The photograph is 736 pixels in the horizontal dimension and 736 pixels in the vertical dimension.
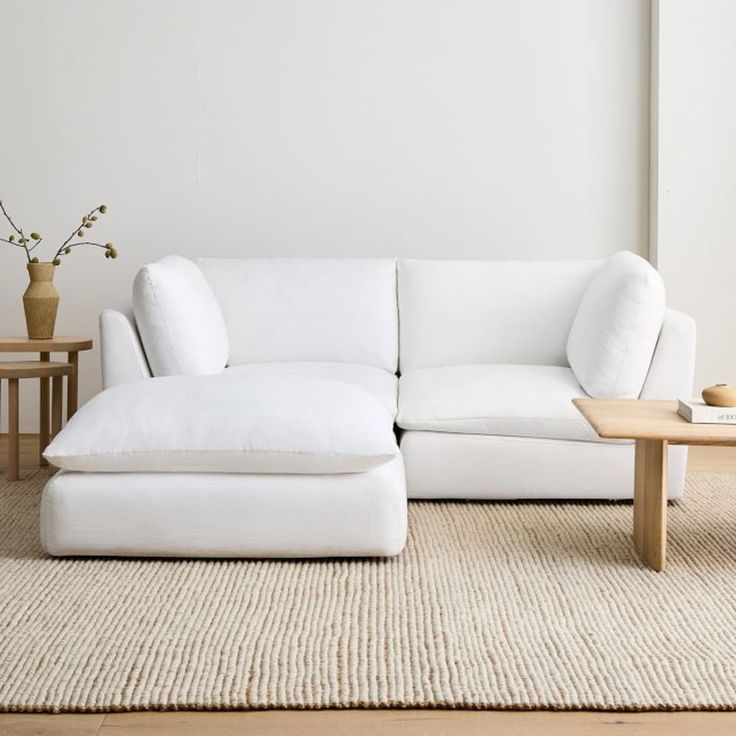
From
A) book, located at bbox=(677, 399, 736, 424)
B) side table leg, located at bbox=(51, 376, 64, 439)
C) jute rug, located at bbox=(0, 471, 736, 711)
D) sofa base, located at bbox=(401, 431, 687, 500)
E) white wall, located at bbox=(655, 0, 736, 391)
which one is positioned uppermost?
white wall, located at bbox=(655, 0, 736, 391)

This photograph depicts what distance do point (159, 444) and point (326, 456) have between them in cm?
44

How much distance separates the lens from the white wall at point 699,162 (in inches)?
175

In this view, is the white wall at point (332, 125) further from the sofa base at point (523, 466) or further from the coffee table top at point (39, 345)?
the sofa base at point (523, 466)

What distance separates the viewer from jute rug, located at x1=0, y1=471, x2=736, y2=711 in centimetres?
187

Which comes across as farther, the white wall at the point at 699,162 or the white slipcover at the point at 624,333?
the white wall at the point at 699,162

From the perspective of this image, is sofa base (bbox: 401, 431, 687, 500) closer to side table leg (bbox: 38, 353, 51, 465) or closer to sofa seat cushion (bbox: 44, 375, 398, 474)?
sofa seat cushion (bbox: 44, 375, 398, 474)

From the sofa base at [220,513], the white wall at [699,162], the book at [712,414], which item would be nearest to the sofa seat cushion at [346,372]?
the sofa base at [220,513]

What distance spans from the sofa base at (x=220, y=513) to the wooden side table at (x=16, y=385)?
114 centimetres

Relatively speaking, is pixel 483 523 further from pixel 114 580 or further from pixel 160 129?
pixel 160 129

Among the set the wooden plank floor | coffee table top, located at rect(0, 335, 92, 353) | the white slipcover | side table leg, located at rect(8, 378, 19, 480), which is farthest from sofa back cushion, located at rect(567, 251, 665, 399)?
side table leg, located at rect(8, 378, 19, 480)

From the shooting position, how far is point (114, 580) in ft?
8.33

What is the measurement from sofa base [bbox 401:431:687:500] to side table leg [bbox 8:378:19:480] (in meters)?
1.49

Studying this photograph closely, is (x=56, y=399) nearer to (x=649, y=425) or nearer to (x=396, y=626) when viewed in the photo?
(x=396, y=626)

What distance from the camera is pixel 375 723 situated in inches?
69.4
